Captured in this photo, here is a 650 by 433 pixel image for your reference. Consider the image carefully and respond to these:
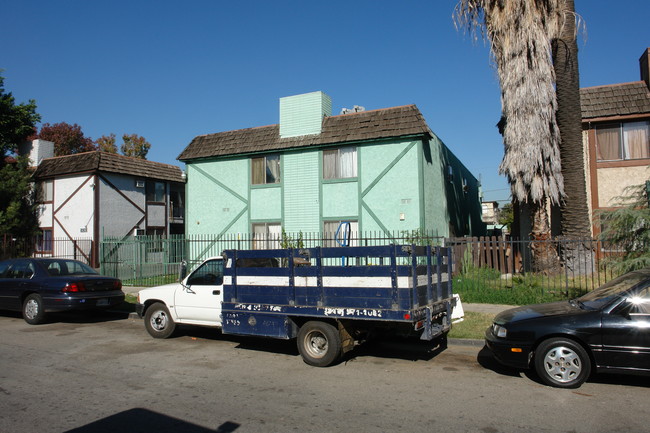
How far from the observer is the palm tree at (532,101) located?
14070mm

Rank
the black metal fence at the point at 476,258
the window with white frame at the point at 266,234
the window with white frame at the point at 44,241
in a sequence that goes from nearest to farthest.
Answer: the black metal fence at the point at 476,258
the window with white frame at the point at 266,234
the window with white frame at the point at 44,241

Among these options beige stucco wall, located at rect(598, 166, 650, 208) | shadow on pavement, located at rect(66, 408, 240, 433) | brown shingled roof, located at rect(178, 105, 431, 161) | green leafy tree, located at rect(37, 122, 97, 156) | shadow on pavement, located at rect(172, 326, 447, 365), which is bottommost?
shadow on pavement, located at rect(172, 326, 447, 365)

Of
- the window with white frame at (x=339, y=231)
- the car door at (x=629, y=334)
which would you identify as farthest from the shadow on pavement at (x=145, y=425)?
the window with white frame at (x=339, y=231)

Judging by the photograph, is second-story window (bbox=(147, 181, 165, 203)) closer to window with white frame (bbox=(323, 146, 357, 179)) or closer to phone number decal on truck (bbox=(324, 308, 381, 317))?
window with white frame (bbox=(323, 146, 357, 179))

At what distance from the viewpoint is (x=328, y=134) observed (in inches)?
696

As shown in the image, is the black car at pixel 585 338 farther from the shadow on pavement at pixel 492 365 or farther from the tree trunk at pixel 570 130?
the tree trunk at pixel 570 130

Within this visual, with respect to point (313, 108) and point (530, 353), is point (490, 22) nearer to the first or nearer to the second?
point (313, 108)

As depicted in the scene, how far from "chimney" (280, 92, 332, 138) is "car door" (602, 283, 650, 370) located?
13417 mm

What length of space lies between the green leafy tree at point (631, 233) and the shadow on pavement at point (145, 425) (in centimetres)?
835

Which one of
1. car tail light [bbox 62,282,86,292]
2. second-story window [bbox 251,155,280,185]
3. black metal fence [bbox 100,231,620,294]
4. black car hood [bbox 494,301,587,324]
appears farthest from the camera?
second-story window [bbox 251,155,280,185]

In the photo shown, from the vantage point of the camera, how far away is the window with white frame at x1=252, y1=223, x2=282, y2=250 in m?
18.3

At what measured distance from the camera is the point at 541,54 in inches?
558

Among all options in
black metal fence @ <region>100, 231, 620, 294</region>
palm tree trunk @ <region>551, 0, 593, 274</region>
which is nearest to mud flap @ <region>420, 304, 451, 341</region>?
black metal fence @ <region>100, 231, 620, 294</region>

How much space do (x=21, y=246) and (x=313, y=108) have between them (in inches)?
640
